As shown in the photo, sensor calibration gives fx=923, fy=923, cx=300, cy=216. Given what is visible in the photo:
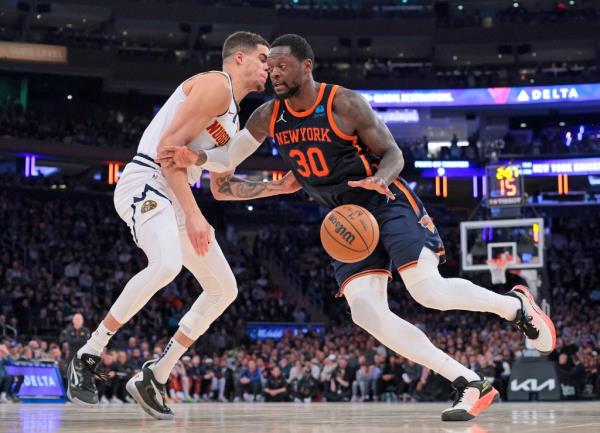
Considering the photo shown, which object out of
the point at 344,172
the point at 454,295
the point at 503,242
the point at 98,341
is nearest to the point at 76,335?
the point at 503,242

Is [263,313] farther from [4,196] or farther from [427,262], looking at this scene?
[427,262]

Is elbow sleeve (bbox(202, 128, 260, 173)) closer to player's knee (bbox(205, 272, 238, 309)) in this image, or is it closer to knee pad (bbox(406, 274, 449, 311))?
player's knee (bbox(205, 272, 238, 309))

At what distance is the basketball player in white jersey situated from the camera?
6.76 meters

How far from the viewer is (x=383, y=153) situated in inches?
261

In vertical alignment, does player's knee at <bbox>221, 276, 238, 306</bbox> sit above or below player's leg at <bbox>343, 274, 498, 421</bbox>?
above

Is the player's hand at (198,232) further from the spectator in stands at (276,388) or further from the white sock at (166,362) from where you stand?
the spectator in stands at (276,388)

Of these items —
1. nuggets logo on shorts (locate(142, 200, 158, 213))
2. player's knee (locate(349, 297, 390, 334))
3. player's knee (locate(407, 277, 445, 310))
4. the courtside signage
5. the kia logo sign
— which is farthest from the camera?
the courtside signage

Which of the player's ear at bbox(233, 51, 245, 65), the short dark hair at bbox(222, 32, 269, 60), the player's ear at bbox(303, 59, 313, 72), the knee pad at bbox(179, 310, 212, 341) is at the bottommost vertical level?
the knee pad at bbox(179, 310, 212, 341)

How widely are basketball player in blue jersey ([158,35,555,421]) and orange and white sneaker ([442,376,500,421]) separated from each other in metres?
0.01

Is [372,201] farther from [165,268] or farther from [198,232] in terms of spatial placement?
[165,268]

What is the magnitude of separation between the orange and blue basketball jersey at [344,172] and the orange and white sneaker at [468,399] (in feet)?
3.13

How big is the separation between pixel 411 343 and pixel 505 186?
18.2 metres

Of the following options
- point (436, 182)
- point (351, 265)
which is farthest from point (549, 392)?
point (436, 182)

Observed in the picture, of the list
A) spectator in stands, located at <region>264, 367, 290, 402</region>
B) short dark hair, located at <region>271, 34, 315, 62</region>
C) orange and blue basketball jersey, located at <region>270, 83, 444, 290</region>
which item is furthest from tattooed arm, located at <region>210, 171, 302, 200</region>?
spectator in stands, located at <region>264, 367, 290, 402</region>
